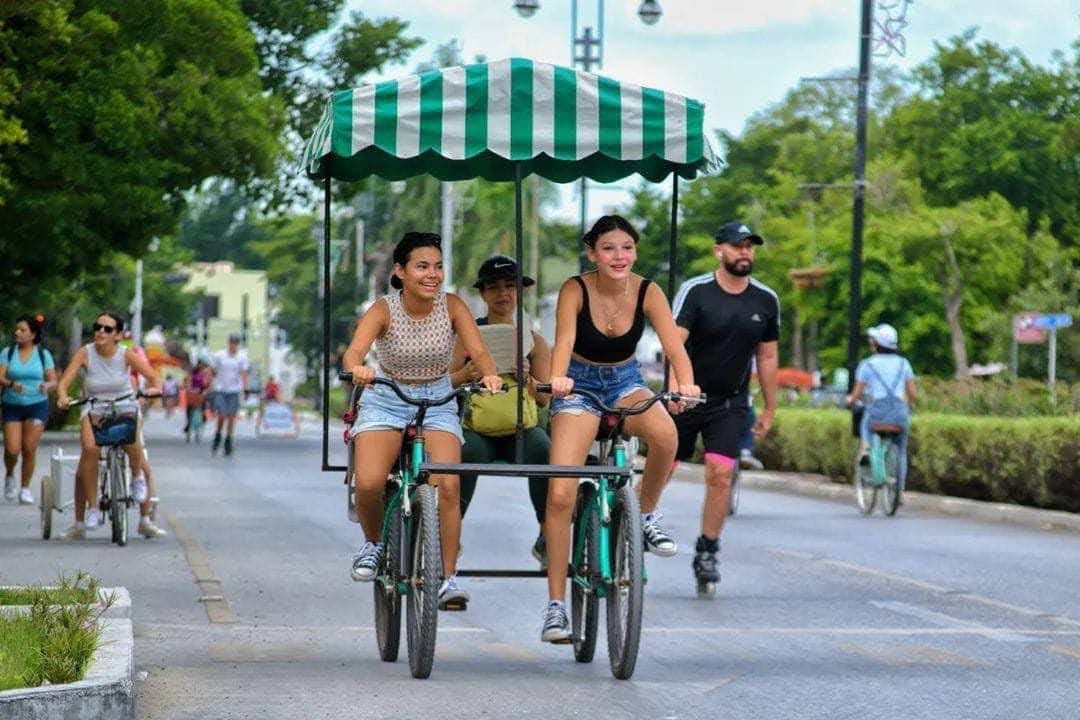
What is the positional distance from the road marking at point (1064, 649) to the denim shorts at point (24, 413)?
498 inches

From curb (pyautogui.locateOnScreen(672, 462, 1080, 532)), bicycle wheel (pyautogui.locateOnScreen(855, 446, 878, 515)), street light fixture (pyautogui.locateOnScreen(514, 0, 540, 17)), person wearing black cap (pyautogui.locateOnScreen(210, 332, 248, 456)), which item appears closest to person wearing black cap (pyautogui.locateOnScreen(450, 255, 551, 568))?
curb (pyautogui.locateOnScreen(672, 462, 1080, 532))

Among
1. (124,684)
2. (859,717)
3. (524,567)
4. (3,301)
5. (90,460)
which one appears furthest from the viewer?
(3,301)

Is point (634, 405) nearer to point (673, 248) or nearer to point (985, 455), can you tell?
point (673, 248)

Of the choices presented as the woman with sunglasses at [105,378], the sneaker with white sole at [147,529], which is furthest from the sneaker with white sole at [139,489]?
the sneaker with white sole at [147,529]

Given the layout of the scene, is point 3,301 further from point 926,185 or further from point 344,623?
point 926,185

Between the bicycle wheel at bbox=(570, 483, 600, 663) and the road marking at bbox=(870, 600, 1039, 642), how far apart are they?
92.3 inches

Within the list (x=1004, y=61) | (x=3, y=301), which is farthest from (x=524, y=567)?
(x=1004, y=61)

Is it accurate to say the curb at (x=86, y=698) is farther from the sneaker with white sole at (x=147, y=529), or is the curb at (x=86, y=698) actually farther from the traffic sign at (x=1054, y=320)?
the traffic sign at (x=1054, y=320)

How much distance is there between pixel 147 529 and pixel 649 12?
77.1 feet

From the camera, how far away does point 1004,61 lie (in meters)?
79.9

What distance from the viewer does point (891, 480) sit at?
2184 centimetres

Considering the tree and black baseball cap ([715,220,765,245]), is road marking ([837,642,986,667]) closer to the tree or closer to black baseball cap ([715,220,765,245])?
black baseball cap ([715,220,765,245])

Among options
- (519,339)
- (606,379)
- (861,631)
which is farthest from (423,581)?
(861,631)

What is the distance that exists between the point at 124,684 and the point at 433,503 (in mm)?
1818
